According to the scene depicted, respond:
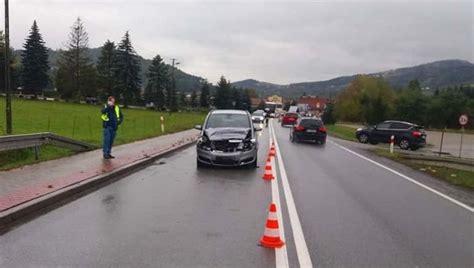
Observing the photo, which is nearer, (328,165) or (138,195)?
(138,195)

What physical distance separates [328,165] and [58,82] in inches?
3597

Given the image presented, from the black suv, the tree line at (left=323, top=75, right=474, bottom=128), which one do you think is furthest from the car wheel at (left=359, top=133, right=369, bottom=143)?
the tree line at (left=323, top=75, right=474, bottom=128)

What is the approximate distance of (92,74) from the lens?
318 ft

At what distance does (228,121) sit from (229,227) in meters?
8.78

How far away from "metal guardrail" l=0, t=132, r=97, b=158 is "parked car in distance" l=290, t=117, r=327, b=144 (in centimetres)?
1516

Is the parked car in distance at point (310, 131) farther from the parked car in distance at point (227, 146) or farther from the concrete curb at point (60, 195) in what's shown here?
the concrete curb at point (60, 195)

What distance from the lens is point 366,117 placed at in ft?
357

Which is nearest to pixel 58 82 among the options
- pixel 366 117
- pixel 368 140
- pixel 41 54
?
pixel 41 54

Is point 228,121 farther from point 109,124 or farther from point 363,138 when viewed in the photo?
point 363,138

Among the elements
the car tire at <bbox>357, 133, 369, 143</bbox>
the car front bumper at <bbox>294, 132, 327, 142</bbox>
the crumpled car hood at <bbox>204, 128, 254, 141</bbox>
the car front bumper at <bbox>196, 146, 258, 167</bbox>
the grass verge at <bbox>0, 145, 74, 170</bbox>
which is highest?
the crumpled car hood at <bbox>204, 128, 254, 141</bbox>

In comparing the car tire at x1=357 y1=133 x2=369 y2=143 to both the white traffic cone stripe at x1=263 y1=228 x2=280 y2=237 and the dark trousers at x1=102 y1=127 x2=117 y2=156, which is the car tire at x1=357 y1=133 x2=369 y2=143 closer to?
the dark trousers at x1=102 y1=127 x2=117 y2=156

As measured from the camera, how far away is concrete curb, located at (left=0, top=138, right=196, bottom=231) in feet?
24.8

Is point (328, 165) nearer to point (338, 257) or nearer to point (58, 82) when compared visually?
point (338, 257)

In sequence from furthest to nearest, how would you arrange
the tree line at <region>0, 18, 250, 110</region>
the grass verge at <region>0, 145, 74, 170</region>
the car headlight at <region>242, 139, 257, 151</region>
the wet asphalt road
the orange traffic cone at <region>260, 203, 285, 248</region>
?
the tree line at <region>0, 18, 250, 110</region>, the car headlight at <region>242, 139, 257, 151</region>, the grass verge at <region>0, 145, 74, 170</region>, the orange traffic cone at <region>260, 203, 285, 248</region>, the wet asphalt road
